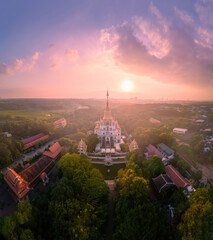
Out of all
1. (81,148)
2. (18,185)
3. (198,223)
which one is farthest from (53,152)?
(198,223)

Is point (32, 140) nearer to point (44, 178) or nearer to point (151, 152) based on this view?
point (44, 178)

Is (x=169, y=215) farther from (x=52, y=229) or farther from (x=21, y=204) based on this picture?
(x=21, y=204)

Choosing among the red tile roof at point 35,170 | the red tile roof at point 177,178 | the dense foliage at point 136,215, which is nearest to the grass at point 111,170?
the dense foliage at point 136,215

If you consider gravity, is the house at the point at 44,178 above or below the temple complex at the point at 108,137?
below

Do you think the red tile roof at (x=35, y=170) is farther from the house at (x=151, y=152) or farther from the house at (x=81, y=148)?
the house at (x=151, y=152)

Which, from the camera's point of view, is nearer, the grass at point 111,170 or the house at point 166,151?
the grass at point 111,170

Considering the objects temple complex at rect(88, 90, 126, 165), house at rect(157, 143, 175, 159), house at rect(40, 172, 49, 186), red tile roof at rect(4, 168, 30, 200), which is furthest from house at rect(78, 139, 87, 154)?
house at rect(157, 143, 175, 159)
